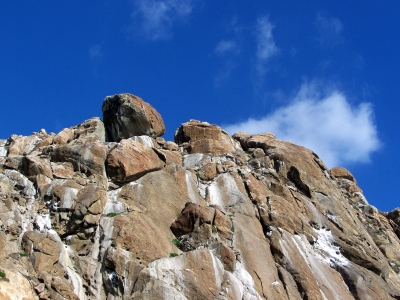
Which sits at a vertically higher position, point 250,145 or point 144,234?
point 250,145

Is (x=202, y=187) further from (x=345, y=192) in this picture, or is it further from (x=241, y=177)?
(x=345, y=192)

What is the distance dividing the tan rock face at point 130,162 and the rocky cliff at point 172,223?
9 cm

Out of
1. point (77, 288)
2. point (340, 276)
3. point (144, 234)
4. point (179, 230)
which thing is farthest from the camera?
point (340, 276)

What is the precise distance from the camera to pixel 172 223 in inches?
1171

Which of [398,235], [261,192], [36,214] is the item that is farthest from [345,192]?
[36,214]

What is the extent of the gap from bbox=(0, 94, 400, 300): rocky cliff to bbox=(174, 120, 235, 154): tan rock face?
0.49 feet

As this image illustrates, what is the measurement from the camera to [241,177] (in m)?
36.2

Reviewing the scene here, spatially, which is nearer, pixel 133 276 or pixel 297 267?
pixel 133 276

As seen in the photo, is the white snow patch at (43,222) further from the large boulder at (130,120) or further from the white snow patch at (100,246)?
the large boulder at (130,120)

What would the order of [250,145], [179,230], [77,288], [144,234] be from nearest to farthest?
[77,288]
[144,234]
[179,230]
[250,145]

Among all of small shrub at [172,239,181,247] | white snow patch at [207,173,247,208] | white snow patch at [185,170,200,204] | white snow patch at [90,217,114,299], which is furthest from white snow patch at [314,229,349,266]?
white snow patch at [90,217,114,299]

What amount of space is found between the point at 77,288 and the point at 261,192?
1527 cm

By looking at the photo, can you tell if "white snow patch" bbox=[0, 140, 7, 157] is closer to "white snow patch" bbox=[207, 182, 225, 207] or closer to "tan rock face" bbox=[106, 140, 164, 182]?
"tan rock face" bbox=[106, 140, 164, 182]

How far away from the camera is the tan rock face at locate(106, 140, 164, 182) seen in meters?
32.3
